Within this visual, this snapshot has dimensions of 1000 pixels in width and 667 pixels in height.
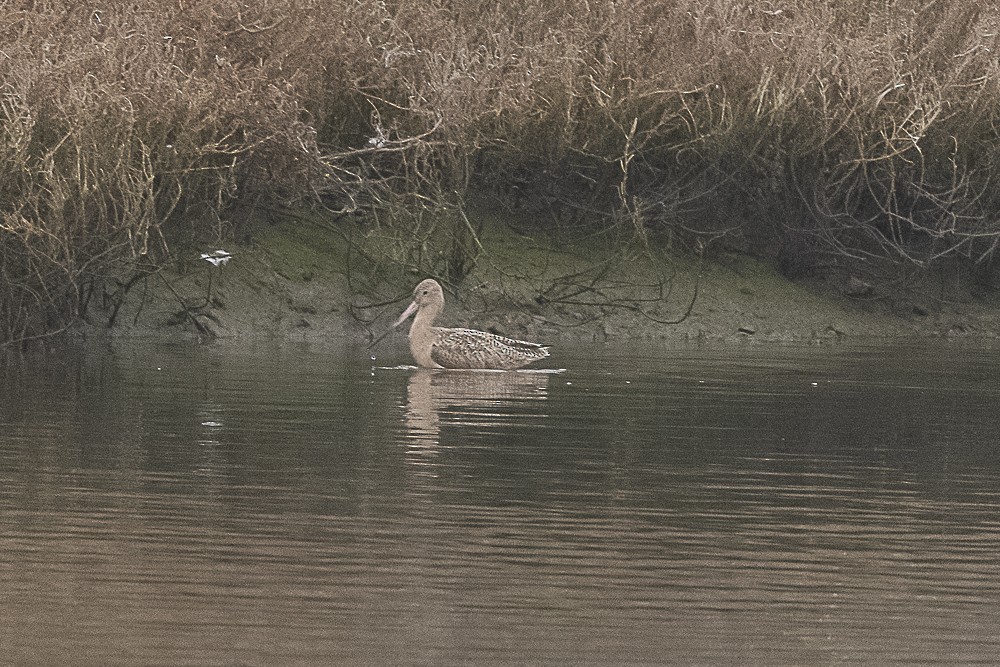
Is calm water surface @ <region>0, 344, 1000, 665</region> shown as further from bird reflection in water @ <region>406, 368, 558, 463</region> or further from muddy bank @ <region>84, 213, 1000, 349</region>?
muddy bank @ <region>84, 213, 1000, 349</region>

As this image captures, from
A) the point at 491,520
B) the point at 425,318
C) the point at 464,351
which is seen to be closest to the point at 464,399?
the point at 464,351

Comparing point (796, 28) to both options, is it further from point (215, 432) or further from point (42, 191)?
point (215, 432)

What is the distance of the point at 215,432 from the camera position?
11.8 m

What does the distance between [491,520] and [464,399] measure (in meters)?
5.21

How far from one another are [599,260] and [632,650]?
47.3 feet

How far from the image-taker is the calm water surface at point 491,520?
6863mm

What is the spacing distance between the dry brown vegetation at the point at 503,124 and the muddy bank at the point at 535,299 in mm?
300

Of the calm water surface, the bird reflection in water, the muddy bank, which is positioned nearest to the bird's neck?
the bird reflection in water

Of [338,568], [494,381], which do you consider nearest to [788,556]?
[338,568]

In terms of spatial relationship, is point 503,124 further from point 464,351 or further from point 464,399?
point 464,399

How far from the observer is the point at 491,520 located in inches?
355

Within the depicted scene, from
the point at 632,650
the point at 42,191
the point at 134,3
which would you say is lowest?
the point at 632,650

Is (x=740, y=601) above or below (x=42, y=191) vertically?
below

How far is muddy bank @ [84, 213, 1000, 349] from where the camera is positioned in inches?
750
